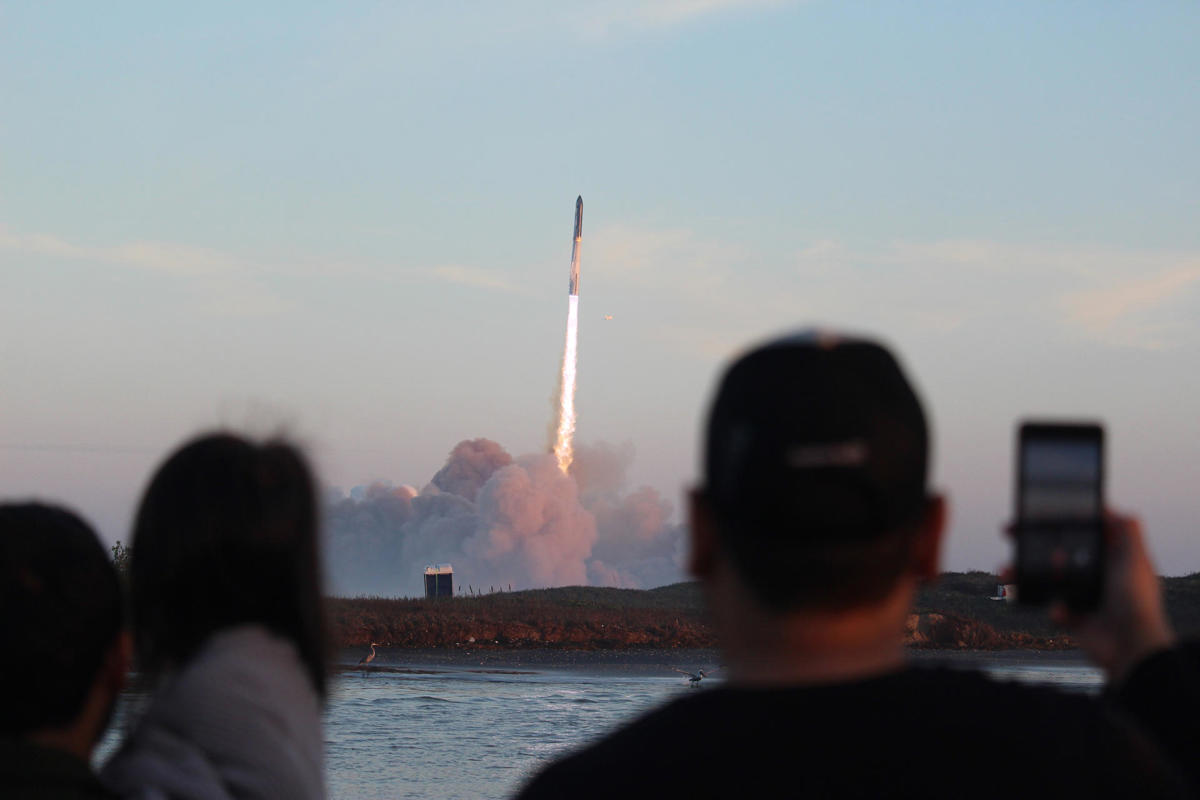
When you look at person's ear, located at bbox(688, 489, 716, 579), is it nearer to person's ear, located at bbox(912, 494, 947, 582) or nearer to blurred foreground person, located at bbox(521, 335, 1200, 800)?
blurred foreground person, located at bbox(521, 335, 1200, 800)

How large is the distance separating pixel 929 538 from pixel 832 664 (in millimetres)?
255

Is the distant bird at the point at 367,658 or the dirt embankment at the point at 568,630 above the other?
the dirt embankment at the point at 568,630

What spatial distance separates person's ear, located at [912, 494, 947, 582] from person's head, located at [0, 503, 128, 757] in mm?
1608

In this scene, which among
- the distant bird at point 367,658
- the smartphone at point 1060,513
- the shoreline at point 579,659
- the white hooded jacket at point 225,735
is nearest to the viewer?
the smartphone at point 1060,513

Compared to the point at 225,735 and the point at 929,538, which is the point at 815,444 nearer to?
the point at 929,538

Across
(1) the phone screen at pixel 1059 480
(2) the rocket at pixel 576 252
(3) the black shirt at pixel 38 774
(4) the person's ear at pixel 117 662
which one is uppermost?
(2) the rocket at pixel 576 252

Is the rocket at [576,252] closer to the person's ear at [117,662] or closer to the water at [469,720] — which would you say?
the water at [469,720]

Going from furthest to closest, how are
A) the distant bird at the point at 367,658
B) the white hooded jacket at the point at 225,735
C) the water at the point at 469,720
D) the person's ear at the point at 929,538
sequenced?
the distant bird at the point at 367,658
the water at the point at 469,720
the white hooded jacket at the point at 225,735
the person's ear at the point at 929,538

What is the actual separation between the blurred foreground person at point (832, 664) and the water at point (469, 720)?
38.0ft

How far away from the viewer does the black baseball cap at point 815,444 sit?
5.44ft

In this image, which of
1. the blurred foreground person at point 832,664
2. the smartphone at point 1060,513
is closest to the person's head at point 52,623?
the blurred foreground person at point 832,664

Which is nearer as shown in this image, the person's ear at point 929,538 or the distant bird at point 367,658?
the person's ear at point 929,538

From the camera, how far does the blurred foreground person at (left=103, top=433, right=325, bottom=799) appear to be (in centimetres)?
263

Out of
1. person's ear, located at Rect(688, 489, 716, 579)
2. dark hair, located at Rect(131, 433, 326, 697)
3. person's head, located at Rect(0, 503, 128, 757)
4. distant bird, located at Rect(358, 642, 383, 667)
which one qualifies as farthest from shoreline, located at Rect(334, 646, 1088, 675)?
person's ear, located at Rect(688, 489, 716, 579)
